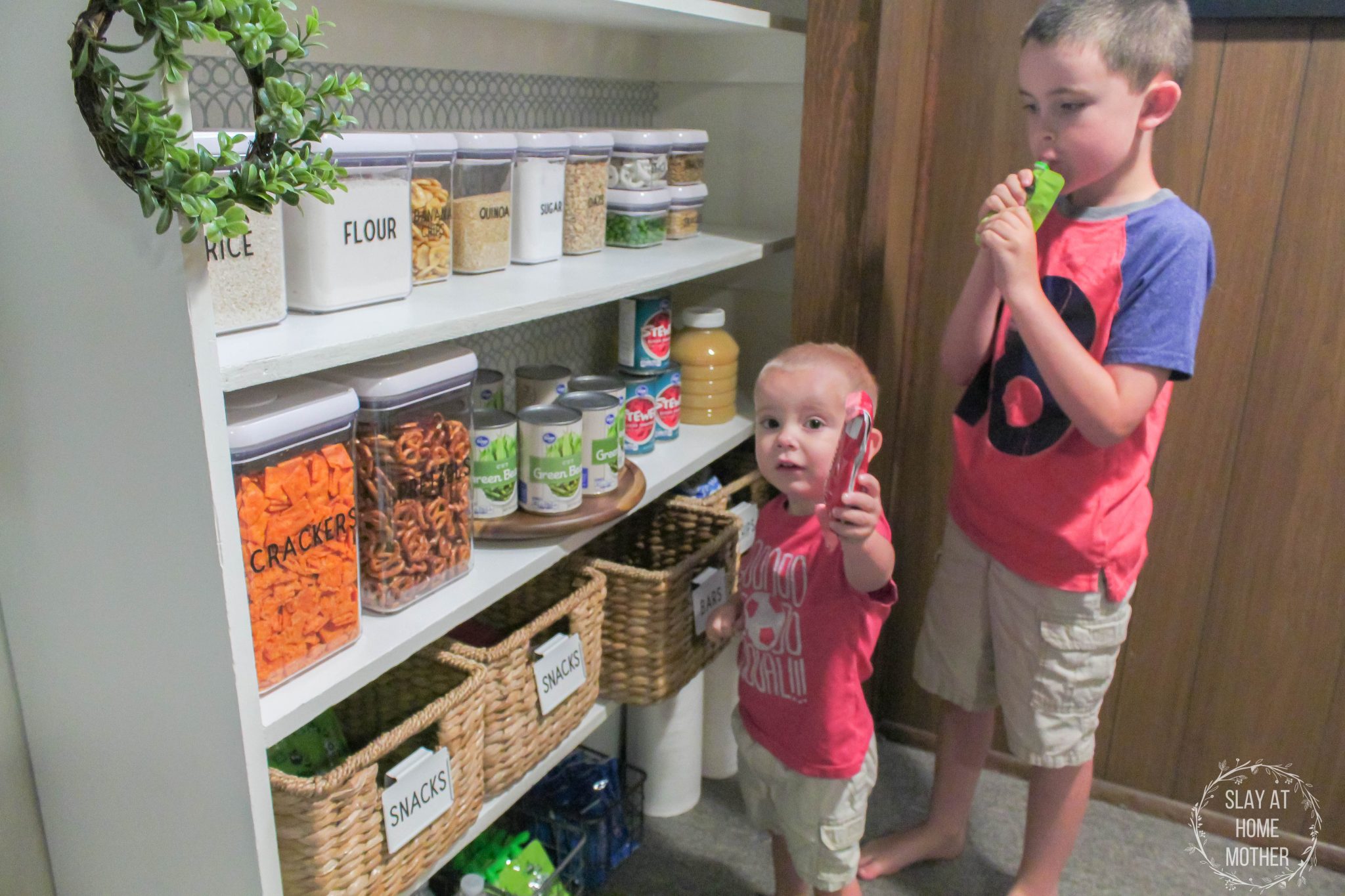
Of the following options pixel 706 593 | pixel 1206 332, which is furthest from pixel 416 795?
pixel 1206 332

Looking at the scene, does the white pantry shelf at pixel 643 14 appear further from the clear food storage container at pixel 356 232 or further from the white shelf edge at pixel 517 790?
the white shelf edge at pixel 517 790

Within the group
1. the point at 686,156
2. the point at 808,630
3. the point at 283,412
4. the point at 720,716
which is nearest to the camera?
the point at 283,412

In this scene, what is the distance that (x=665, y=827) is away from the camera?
1.87m

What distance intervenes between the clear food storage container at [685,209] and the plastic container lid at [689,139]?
0.06m

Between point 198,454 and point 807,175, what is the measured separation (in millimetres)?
1161

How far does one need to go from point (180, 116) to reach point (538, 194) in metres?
0.68

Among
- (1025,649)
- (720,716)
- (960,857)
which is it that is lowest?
(960,857)

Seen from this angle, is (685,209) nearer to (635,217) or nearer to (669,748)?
(635,217)

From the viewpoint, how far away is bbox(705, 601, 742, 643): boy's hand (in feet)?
4.80

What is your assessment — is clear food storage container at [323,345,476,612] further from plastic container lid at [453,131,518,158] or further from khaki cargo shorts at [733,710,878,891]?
khaki cargo shorts at [733,710,878,891]

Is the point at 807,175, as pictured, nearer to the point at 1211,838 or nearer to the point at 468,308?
the point at 468,308

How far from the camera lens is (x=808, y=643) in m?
1.37

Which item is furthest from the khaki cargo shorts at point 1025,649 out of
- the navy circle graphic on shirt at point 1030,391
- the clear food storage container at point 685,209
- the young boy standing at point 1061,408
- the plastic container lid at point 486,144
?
the plastic container lid at point 486,144

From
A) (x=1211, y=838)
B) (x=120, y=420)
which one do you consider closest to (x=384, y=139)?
(x=120, y=420)
